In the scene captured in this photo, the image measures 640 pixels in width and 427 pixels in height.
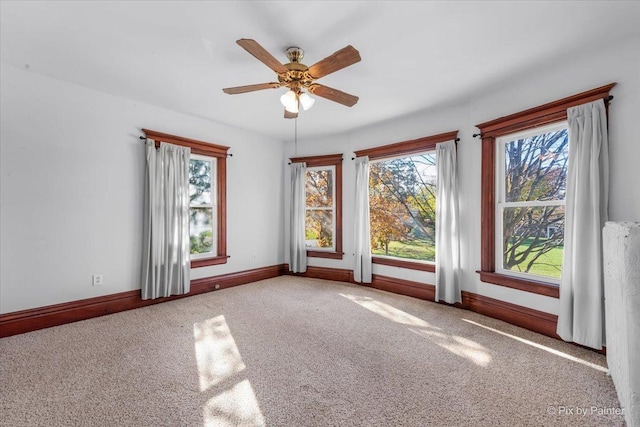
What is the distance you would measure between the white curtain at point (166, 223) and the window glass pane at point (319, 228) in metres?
2.12

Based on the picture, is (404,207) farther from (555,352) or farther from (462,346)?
(555,352)

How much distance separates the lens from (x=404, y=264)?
409 centimetres

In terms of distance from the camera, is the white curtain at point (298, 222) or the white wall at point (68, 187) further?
the white curtain at point (298, 222)

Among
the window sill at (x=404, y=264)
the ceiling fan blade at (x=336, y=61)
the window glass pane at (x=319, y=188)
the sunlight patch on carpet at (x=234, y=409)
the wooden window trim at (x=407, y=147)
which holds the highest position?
the ceiling fan blade at (x=336, y=61)

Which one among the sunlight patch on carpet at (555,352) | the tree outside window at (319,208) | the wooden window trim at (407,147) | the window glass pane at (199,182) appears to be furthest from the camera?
the tree outside window at (319,208)

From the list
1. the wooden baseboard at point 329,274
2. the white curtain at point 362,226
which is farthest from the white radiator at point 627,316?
the wooden baseboard at point 329,274

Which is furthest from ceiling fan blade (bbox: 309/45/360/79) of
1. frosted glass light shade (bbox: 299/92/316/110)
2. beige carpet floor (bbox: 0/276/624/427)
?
beige carpet floor (bbox: 0/276/624/427)

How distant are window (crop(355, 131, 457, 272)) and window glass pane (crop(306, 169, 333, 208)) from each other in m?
0.77

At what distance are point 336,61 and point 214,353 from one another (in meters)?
2.51

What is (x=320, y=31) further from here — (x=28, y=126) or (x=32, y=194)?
(x=32, y=194)

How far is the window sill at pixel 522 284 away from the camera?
105 inches

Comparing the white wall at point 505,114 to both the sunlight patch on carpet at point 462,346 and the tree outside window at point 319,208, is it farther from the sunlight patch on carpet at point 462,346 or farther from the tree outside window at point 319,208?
the sunlight patch on carpet at point 462,346

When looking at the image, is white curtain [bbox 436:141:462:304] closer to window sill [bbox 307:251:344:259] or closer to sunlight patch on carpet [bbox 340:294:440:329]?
sunlight patch on carpet [bbox 340:294:440:329]

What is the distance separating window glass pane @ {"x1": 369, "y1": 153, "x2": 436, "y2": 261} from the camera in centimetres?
404
